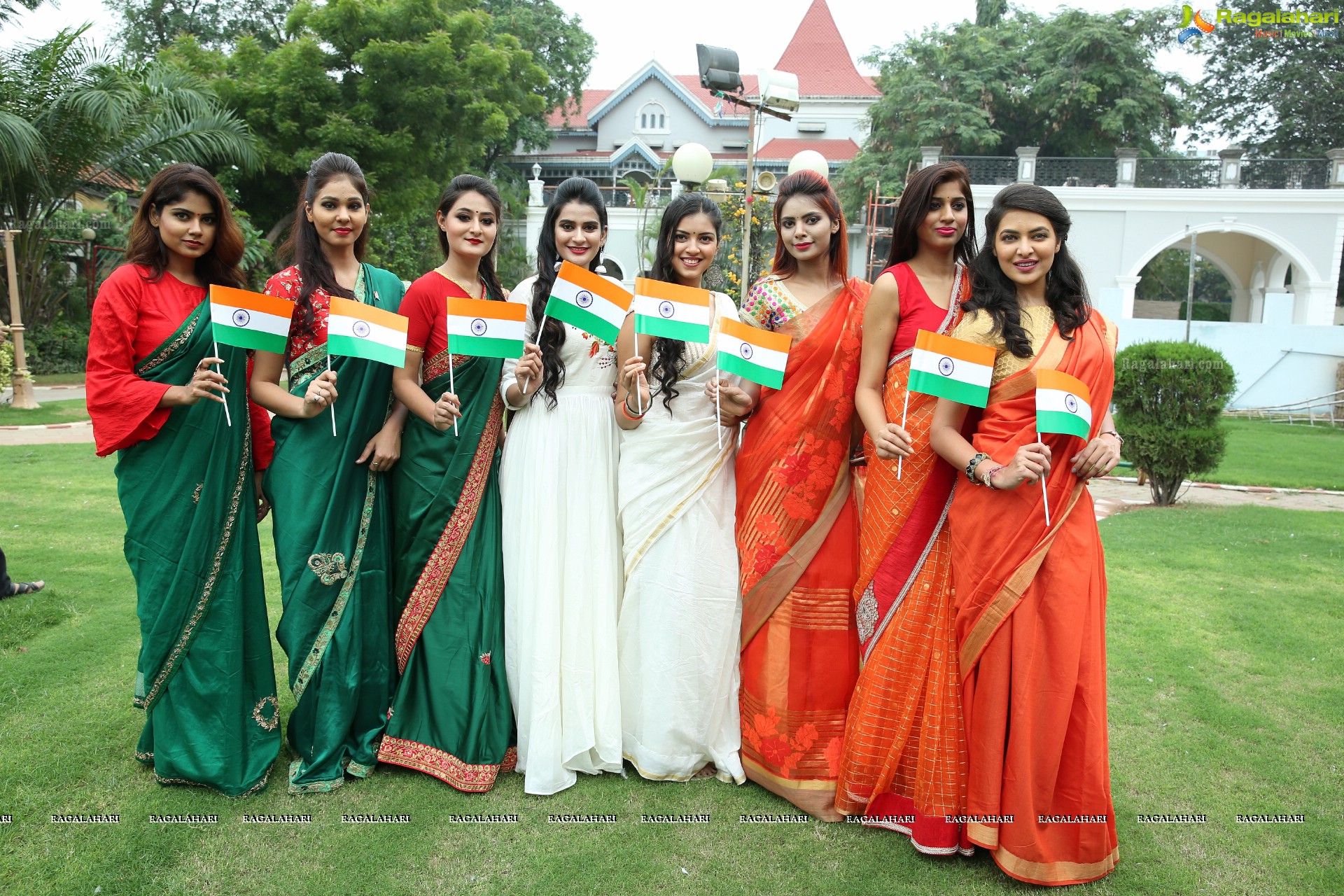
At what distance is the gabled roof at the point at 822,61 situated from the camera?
33656 mm

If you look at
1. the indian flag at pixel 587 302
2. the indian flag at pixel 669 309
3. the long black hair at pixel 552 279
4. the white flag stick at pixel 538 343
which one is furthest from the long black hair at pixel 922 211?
the white flag stick at pixel 538 343

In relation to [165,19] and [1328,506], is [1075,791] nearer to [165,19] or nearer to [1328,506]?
[1328,506]

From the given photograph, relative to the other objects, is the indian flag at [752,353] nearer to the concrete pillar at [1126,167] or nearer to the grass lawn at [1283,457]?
the grass lawn at [1283,457]

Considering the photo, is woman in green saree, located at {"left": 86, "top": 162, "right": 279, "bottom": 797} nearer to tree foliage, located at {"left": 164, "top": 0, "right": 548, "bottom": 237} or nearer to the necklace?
the necklace

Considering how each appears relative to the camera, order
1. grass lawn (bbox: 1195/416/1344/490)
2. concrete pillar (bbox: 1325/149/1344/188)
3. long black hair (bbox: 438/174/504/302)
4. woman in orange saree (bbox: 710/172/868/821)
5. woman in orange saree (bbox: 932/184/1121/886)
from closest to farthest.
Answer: woman in orange saree (bbox: 932/184/1121/886), woman in orange saree (bbox: 710/172/868/821), long black hair (bbox: 438/174/504/302), grass lawn (bbox: 1195/416/1344/490), concrete pillar (bbox: 1325/149/1344/188)

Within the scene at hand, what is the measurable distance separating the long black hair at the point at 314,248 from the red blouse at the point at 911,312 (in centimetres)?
182

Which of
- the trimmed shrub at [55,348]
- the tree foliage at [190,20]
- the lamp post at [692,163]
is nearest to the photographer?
the lamp post at [692,163]

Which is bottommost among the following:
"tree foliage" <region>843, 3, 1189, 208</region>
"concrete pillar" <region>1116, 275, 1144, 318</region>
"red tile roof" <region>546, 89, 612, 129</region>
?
"concrete pillar" <region>1116, 275, 1144, 318</region>

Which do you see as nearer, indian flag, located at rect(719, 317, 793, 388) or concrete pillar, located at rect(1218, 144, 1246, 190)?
indian flag, located at rect(719, 317, 793, 388)

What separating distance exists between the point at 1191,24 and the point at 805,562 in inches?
1115

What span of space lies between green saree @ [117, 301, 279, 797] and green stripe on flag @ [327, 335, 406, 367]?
17.5 inches

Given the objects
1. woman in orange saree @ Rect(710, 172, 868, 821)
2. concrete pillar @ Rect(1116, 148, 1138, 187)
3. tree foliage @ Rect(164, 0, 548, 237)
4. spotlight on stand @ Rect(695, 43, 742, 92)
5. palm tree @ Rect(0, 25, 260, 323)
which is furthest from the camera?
concrete pillar @ Rect(1116, 148, 1138, 187)

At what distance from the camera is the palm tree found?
12328 mm

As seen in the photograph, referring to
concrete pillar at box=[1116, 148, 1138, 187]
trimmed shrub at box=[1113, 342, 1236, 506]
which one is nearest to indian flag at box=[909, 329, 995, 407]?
trimmed shrub at box=[1113, 342, 1236, 506]
